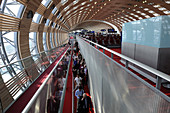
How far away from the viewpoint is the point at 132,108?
80.4 inches

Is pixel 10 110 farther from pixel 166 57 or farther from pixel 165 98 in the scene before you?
pixel 166 57

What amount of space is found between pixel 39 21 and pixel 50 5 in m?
2.89

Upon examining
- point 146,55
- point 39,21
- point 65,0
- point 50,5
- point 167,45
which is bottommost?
point 146,55

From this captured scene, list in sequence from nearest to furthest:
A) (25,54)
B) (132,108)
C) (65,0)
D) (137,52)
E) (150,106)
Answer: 1. (150,106)
2. (132,108)
3. (137,52)
4. (25,54)
5. (65,0)

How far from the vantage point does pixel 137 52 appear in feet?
19.2

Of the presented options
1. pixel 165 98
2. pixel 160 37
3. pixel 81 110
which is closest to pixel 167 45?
pixel 160 37

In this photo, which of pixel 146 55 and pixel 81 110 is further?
pixel 81 110

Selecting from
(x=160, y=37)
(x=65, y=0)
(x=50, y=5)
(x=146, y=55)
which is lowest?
(x=146, y=55)

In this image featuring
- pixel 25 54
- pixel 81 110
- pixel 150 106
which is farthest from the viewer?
pixel 25 54

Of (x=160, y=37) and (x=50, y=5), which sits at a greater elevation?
(x=50, y=5)

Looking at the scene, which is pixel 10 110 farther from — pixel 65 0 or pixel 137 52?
pixel 65 0

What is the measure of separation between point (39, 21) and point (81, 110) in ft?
49.1

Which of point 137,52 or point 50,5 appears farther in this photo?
point 50,5

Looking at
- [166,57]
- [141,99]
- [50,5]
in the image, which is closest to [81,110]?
[166,57]
